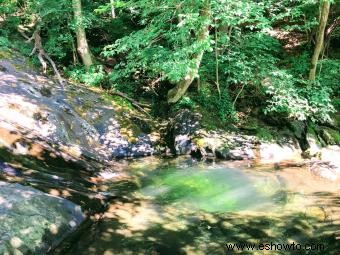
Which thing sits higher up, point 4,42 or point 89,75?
point 4,42

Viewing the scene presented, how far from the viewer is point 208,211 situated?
6395 millimetres

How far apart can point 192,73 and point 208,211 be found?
16.6 ft

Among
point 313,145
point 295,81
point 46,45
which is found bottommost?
point 313,145

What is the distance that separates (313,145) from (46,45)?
30.6 feet

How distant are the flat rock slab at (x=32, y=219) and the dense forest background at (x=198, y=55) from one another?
523cm

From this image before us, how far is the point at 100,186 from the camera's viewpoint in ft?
23.3

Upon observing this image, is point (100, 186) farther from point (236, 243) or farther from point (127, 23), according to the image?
point (127, 23)

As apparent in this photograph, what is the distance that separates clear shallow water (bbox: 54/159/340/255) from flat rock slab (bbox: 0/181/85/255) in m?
0.27

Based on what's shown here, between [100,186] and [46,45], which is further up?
[46,45]

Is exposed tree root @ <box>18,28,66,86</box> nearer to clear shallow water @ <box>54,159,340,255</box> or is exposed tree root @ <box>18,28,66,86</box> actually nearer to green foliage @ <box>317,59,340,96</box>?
clear shallow water @ <box>54,159,340,255</box>

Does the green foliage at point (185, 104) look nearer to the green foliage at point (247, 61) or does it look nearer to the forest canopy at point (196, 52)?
the forest canopy at point (196, 52)

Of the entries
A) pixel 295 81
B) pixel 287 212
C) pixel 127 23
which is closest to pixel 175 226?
pixel 287 212

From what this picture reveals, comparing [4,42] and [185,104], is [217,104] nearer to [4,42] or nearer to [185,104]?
[185,104]

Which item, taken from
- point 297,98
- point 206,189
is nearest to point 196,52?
point 297,98
